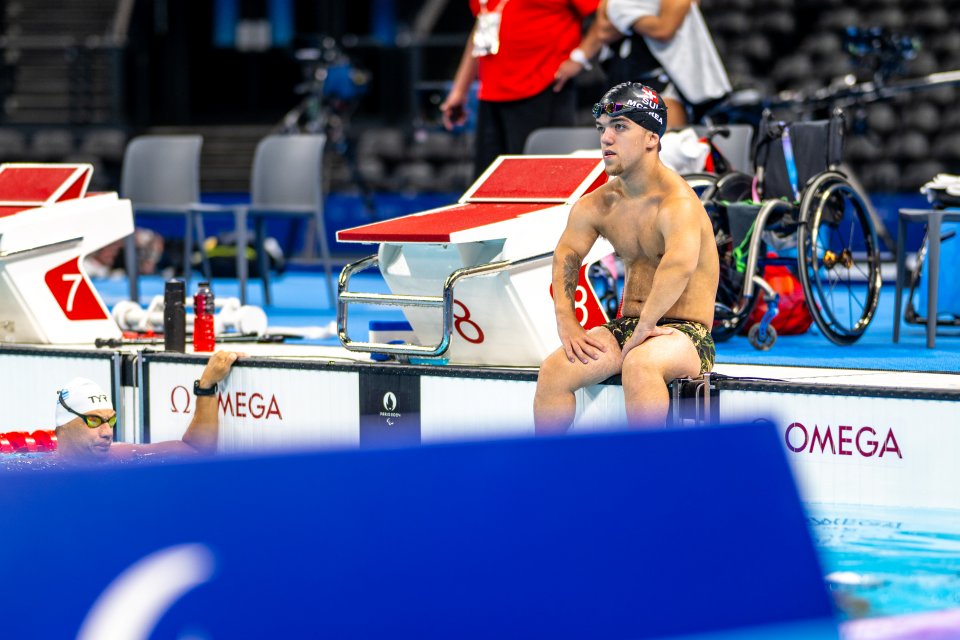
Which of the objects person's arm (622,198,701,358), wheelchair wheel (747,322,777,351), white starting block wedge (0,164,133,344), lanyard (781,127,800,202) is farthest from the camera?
white starting block wedge (0,164,133,344)

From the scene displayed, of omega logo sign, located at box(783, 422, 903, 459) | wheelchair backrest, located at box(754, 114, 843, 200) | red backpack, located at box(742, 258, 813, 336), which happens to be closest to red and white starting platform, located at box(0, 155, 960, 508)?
omega logo sign, located at box(783, 422, 903, 459)

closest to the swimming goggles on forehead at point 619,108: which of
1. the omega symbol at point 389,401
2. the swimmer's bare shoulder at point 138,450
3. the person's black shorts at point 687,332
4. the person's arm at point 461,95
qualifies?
the person's black shorts at point 687,332

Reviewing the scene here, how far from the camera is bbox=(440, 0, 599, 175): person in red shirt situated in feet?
19.8

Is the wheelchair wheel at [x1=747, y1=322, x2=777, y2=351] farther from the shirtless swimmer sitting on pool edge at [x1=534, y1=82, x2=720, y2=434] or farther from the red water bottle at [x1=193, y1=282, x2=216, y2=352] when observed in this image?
the red water bottle at [x1=193, y1=282, x2=216, y2=352]

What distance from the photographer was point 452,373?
4.66 m

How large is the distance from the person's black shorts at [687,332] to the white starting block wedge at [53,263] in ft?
7.96

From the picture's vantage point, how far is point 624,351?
13.4 feet

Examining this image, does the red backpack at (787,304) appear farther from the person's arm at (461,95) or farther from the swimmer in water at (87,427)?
the swimmer in water at (87,427)

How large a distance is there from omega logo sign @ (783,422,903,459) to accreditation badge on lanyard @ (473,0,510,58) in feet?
7.99

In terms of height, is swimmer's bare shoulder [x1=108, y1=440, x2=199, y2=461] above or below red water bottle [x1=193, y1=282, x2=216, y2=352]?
below

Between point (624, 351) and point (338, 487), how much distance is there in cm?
285

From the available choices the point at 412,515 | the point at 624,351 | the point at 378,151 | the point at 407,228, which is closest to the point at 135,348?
the point at 407,228

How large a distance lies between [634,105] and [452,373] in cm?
111

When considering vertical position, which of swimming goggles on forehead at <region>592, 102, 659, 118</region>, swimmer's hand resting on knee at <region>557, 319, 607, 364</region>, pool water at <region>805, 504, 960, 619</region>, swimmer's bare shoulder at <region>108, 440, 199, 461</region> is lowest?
pool water at <region>805, 504, 960, 619</region>
